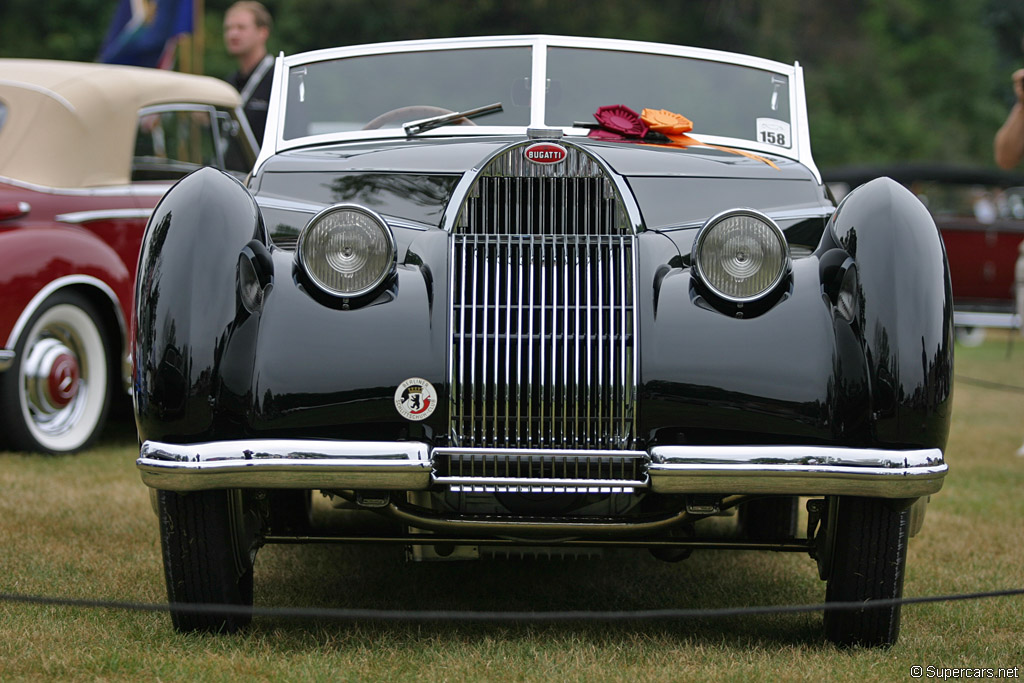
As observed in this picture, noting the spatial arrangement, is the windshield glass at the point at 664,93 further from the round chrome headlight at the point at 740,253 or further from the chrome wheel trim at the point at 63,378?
the chrome wheel trim at the point at 63,378

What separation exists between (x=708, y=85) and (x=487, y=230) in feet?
5.70

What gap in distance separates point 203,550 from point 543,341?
105cm

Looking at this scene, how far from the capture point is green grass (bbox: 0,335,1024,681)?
294cm

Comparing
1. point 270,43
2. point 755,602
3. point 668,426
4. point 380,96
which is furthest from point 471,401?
point 270,43

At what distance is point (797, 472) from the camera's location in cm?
280

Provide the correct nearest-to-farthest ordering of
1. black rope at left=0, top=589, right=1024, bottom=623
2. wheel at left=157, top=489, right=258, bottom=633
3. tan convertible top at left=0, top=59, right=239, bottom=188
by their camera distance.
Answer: black rope at left=0, top=589, right=1024, bottom=623 → wheel at left=157, top=489, right=258, bottom=633 → tan convertible top at left=0, top=59, right=239, bottom=188

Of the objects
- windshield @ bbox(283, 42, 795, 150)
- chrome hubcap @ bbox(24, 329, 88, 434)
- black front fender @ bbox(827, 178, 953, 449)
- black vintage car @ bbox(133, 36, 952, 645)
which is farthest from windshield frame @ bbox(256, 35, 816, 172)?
chrome hubcap @ bbox(24, 329, 88, 434)

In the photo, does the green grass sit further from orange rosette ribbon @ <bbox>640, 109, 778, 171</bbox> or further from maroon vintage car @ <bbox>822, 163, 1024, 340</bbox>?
maroon vintage car @ <bbox>822, 163, 1024, 340</bbox>

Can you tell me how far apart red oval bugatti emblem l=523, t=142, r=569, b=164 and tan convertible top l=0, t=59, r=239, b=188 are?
373cm

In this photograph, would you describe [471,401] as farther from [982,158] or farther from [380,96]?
[982,158]

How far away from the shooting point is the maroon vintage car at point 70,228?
5.73 m

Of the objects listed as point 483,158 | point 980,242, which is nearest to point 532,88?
point 483,158

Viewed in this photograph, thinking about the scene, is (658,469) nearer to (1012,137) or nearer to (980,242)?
(1012,137)

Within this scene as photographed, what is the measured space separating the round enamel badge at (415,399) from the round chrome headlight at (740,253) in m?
0.77
